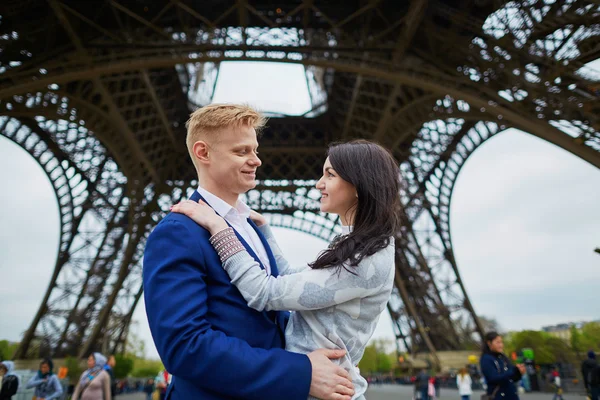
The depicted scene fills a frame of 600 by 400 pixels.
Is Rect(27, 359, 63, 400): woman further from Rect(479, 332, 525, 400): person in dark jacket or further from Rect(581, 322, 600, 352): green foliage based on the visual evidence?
Rect(581, 322, 600, 352): green foliage

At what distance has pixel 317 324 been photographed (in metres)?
1.92

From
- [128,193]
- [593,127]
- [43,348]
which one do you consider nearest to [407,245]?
[128,193]

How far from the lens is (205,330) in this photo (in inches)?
66.8

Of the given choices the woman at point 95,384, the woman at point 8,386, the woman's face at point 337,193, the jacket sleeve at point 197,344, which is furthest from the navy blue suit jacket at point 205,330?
the woman at point 8,386

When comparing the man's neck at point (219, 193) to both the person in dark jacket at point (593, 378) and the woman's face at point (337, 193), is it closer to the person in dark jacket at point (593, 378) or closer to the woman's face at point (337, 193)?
the woman's face at point (337, 193)

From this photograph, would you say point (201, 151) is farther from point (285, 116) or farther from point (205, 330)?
point (285, 116)

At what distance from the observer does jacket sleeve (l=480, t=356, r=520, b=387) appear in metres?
5.73

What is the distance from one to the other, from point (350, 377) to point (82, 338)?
25233 mm

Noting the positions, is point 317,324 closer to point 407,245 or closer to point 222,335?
point 222,335

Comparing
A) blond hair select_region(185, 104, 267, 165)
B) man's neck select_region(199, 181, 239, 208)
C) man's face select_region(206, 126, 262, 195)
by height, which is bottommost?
man's neck select_region(199, 181, 239, 208)

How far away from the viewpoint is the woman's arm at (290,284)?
1.83 m

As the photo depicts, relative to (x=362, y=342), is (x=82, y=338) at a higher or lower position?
higher

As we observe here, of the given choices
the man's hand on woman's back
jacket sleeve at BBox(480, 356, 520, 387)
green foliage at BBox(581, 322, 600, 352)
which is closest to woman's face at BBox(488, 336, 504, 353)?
jacket sleeve at BBox(480, 356, 520, 387)

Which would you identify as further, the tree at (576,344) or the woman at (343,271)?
the tree at (576,344)
